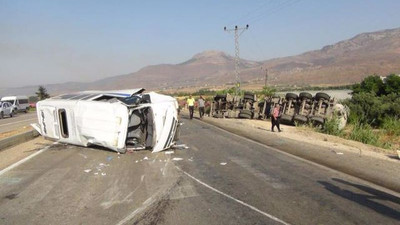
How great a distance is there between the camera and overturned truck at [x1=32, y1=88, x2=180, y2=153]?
41.0ft

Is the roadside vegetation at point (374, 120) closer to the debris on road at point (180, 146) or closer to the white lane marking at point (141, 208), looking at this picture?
the debris on road at point (180, 146)

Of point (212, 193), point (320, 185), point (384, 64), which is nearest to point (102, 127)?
point (212, 193)

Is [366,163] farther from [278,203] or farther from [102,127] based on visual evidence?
[102,127]

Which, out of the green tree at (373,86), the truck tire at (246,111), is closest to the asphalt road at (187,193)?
the truck tire at (246,111)

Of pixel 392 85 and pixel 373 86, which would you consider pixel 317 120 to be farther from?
pixel 373 86

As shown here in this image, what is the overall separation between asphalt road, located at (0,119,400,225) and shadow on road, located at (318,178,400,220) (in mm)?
17

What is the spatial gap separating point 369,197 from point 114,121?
789 centimetres

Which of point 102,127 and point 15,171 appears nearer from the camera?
point 15,171

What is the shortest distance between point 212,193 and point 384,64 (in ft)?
596

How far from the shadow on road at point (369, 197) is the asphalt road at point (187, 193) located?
17 mm

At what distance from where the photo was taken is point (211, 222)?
6055 millimetres

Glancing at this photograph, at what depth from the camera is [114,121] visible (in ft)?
40.8

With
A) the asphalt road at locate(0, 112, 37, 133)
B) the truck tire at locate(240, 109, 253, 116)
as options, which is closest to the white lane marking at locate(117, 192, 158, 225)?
the asphalt road at locate(0, 112, 37, 133)

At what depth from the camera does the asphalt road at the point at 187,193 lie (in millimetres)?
6344
